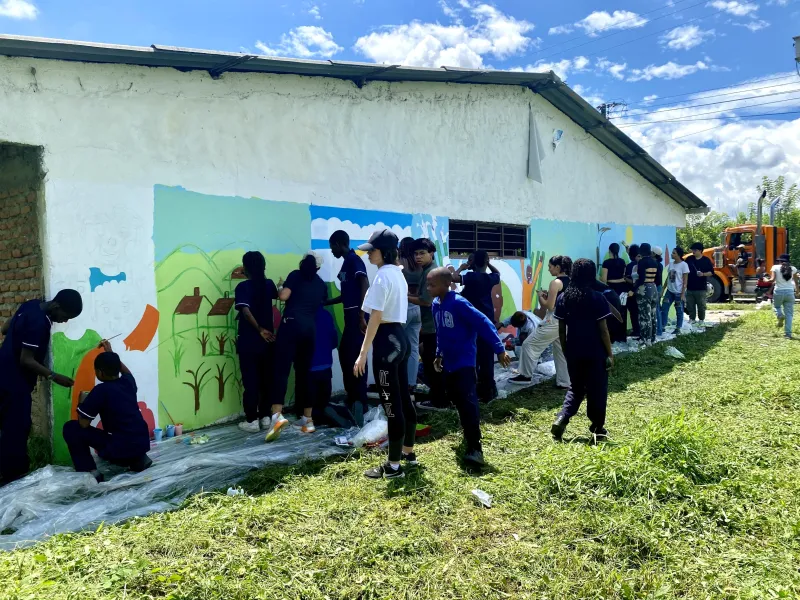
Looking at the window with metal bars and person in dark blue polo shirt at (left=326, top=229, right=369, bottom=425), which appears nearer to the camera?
person in dark blue polo shirt at (left=326, top=229, right=369, bottom=425)

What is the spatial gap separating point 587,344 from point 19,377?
463cm

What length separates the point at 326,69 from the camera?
6.50 metres

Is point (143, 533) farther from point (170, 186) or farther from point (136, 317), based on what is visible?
point (170, 186)

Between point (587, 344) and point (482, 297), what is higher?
point (482, 297)

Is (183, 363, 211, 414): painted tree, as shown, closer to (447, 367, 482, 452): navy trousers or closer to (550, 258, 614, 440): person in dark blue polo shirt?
(447, 367, 482, 452): navy trousers

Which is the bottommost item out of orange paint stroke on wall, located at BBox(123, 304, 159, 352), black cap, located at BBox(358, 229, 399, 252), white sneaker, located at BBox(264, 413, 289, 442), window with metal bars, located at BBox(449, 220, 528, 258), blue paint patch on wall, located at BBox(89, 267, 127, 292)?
white sneaker, located at BBox(264, 413, 289, 442)

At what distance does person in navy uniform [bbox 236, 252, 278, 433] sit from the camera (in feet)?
18.4

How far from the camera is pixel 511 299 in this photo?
1011cm

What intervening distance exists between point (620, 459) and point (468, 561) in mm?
1590

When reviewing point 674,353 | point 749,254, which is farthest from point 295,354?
point 749,254

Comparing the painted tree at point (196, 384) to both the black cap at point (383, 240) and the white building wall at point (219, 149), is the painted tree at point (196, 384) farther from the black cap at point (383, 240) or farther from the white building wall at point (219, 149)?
the black cap at point (383, 240)

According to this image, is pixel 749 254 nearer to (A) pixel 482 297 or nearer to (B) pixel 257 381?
(A) pixel 482 297

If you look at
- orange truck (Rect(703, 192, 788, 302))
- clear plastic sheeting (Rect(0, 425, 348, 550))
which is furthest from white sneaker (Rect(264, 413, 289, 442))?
orange truck (Rect(703, 192, 788, 302))

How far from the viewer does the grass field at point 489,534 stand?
2.90 meters
